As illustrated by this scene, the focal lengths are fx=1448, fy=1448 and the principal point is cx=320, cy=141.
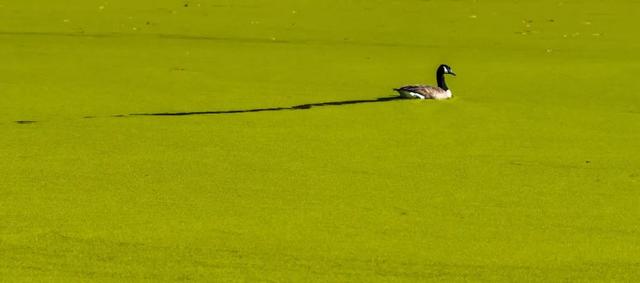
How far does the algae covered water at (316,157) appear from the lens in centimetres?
400

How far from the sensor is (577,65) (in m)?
9.76

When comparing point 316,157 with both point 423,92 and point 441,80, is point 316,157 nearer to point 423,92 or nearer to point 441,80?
point 423,92

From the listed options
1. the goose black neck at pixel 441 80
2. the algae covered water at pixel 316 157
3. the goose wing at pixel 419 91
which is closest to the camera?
the algae covered water at pixel 316 157

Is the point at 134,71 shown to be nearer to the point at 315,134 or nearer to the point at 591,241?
the point at 315,134

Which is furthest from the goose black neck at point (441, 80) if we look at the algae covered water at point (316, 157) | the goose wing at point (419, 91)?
the goose wing at point (419, 91)

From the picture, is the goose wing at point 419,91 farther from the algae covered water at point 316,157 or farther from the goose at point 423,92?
the algae covered water at point 316,157

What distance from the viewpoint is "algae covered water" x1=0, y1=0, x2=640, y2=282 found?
400 cm

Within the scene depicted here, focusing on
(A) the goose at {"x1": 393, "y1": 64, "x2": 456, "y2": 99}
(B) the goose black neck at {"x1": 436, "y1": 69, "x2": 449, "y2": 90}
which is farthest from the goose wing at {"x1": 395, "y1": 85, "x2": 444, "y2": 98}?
(B) the goose black neck at {"x1": 436, "y1": 69, "x2": 449, "y2": 90}

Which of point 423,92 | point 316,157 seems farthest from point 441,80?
point 316,157

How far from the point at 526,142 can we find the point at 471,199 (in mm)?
1572

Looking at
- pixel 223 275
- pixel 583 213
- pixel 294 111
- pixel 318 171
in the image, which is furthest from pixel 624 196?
pixel 294 111

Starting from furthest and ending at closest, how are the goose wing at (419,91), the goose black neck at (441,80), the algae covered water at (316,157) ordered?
the goose black neck at (441,80) → the goose wing at (419,91) → the algae covered water at (316,157)

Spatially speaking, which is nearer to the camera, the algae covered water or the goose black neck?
the algae covered water

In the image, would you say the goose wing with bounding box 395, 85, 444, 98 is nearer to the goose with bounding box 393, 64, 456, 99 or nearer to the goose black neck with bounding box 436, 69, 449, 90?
the goose with bounding box 393, 64, 456, 99
